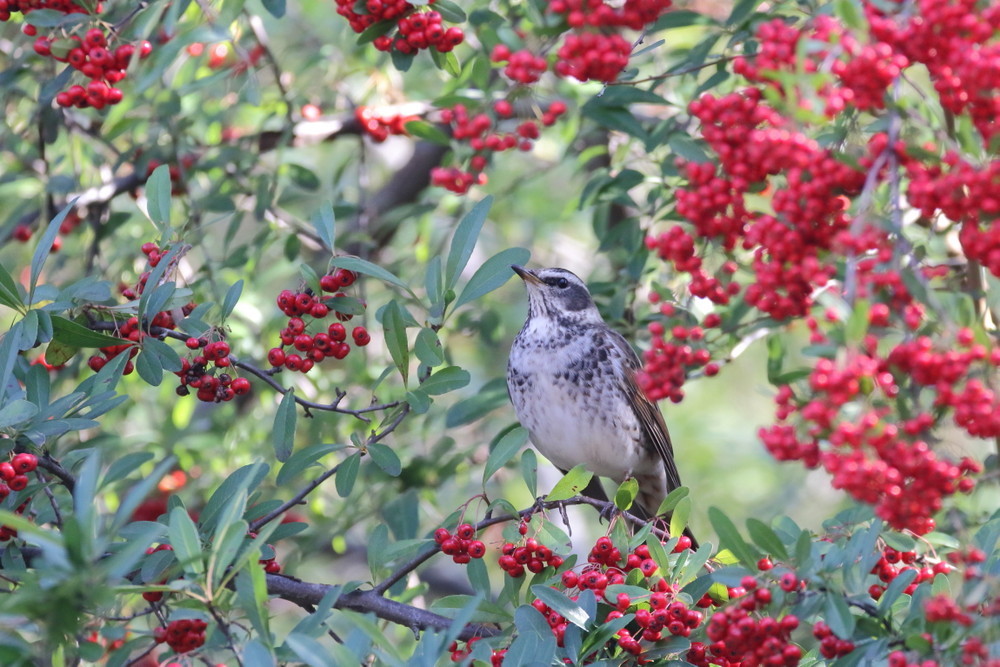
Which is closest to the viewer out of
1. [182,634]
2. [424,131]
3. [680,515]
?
[182,634]

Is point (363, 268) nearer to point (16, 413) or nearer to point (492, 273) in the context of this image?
point (492, 273)

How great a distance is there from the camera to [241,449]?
5.43 m

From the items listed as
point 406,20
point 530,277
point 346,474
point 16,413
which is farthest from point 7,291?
point 530,277

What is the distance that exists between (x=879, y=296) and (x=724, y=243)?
0.56 m

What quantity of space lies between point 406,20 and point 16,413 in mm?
1728

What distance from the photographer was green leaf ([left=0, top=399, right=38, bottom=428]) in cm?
280

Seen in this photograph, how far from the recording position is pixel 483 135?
4.41 meters

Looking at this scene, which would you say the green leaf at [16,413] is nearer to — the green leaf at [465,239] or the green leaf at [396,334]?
the green leaf at [396,334]

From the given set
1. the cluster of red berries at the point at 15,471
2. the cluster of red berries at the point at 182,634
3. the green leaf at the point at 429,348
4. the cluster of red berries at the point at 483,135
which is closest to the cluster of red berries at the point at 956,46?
the green leaf at the point at 429,348

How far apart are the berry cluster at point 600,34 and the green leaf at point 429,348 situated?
90 centimetres

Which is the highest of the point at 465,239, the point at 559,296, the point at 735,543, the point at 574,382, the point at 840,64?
the point at 840,64

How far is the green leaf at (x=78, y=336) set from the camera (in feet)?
10.2

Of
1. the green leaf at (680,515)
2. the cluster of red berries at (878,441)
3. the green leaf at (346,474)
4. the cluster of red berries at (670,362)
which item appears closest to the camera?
the cluster of red berries at (878,441)

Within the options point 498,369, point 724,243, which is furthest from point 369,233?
point 724,243
